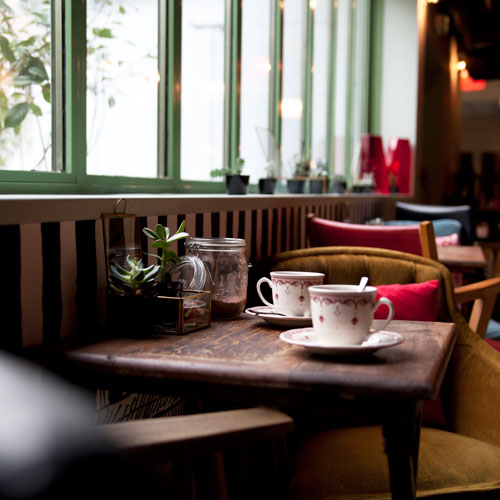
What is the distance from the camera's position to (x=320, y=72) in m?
4.95

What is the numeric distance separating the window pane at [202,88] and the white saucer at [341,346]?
1.53m

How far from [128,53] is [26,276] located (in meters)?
1.15

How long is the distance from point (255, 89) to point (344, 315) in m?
2.61

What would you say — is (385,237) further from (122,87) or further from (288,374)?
(288,374)

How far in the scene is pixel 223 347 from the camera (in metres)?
1.26

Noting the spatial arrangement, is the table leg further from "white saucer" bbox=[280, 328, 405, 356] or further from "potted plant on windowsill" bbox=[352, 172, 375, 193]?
"potted plant on windowsill" bbox=[352, 172, 375, 193]

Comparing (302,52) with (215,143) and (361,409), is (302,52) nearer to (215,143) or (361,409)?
(215,143)

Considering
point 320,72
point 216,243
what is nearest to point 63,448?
point 216,243

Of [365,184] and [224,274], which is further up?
[365,184]

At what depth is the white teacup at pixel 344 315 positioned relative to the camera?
1.16 m

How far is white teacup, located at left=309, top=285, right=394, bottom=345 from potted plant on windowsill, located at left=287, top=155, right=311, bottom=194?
2.67m

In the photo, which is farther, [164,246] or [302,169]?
[302,169]

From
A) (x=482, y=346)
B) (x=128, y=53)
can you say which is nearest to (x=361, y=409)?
(x=482, y=346)

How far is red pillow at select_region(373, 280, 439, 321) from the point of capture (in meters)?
1.91
